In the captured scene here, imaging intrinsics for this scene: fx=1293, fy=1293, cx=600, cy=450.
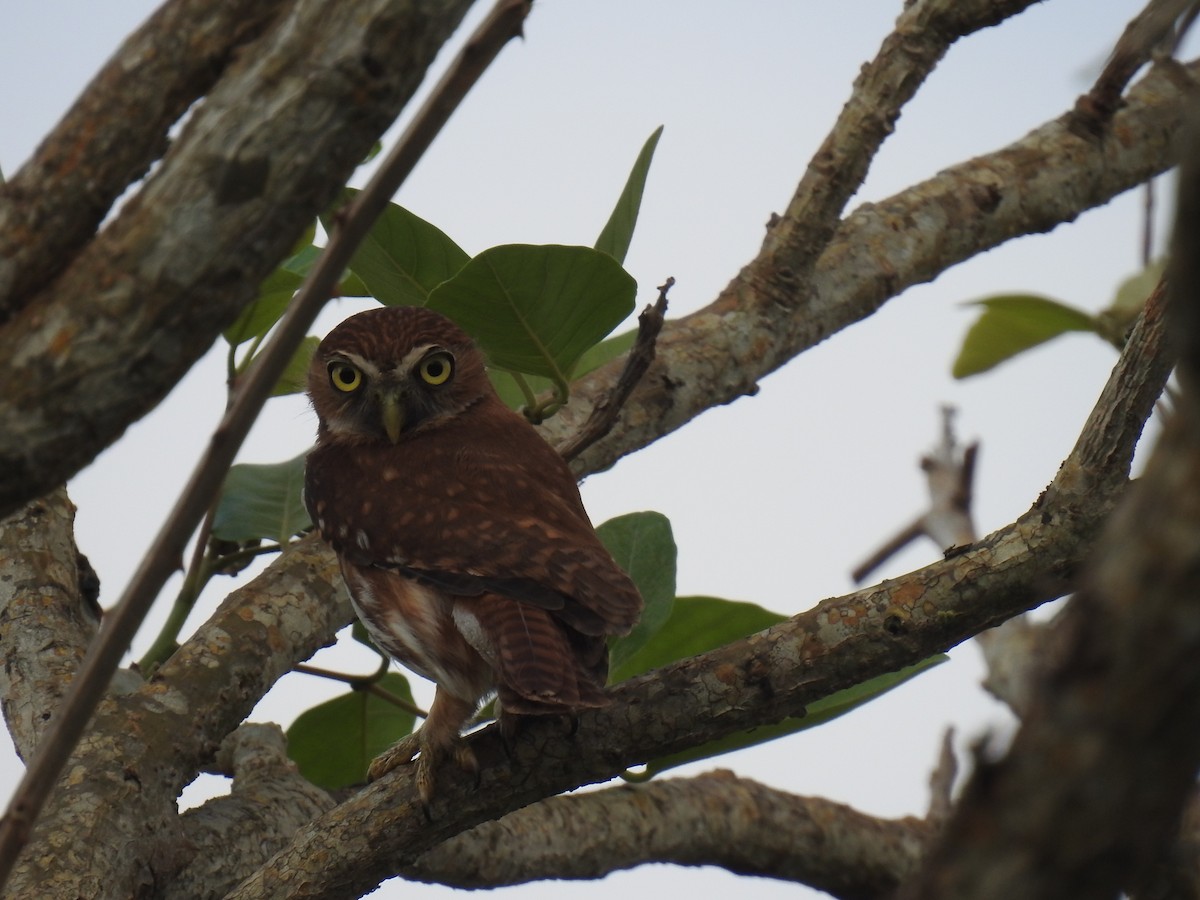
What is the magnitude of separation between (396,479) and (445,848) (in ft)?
3.96

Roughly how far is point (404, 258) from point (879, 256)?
2153 millimetres

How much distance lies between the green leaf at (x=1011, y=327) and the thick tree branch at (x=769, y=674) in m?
2.54

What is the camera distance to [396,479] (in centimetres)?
432

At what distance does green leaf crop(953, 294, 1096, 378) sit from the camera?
5.09m

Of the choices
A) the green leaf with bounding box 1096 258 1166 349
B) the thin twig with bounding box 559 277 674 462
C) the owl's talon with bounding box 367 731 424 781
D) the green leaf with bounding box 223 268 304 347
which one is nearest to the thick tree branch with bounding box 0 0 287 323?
the thin twig with bounding box 559 277 674 462

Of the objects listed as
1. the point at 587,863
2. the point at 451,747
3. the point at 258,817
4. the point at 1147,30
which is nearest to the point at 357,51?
the point at 1147,30

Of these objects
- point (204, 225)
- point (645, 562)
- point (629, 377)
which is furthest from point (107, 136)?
point (645, 562)

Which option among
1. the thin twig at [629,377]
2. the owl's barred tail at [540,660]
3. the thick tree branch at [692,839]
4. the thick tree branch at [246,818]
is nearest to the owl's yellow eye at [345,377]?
the thin twig at [629,377]

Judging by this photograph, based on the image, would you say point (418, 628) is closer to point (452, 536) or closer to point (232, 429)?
point (452, 536)

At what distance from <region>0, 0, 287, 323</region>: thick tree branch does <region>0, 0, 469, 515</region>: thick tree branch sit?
87 millimetres

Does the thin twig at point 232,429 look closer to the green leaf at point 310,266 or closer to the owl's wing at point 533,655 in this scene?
the owl's wing at point 533,655

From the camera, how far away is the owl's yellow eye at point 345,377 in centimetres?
492

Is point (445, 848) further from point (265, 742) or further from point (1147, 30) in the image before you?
point (1147, 30)

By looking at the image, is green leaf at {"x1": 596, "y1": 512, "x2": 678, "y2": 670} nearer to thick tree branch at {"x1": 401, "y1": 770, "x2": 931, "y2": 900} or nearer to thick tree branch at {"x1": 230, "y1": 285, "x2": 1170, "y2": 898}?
thick tree branch at {"x1": 401, "y1": 770, "x2": 931, "y2": 900}
